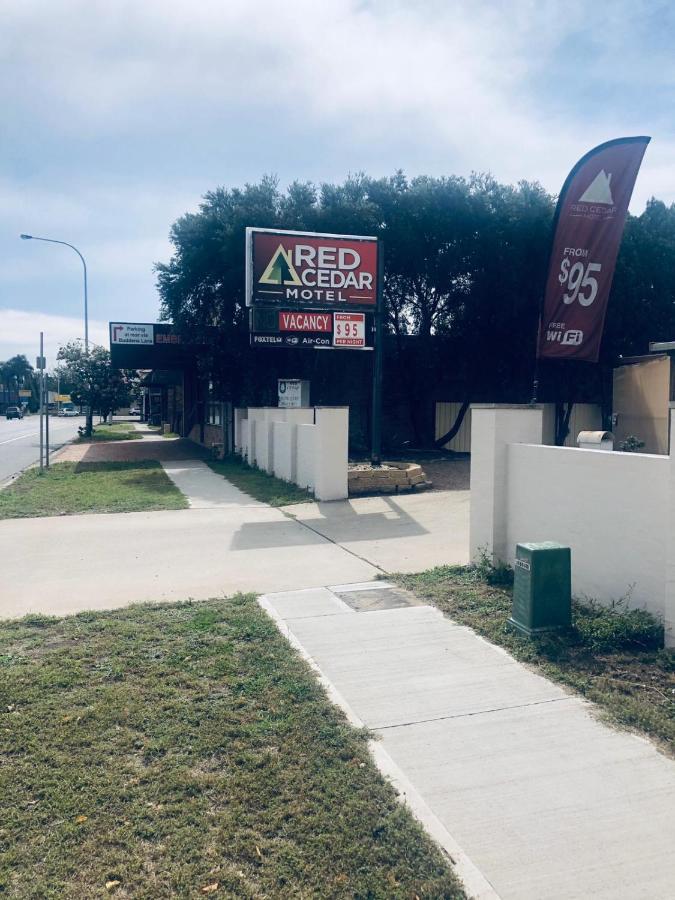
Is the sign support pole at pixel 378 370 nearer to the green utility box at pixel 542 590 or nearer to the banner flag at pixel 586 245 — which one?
the banner flag at pixel 586 245

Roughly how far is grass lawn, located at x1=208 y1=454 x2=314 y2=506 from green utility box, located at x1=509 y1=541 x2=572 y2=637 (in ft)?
25.1

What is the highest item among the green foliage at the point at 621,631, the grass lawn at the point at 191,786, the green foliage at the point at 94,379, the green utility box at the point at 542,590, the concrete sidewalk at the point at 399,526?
the green foliage at the point at 94,379

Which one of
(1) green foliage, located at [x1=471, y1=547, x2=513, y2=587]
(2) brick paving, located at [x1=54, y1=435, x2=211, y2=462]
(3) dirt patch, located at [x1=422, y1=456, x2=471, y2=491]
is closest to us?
(1) green foliage, located at [x1=471, y1=547, x2=513, y2=587]

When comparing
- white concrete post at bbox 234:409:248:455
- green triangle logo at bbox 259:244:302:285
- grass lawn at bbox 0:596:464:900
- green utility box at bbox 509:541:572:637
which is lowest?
grass lawn at bbox 0:596:464:900

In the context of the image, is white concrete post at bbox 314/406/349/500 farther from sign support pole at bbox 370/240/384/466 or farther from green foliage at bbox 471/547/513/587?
green foliage at bbox 471/547/513/587

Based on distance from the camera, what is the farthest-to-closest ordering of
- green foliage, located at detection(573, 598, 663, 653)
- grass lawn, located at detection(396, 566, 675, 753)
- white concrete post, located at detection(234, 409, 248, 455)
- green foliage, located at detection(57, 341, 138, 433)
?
green foliage, located at detection(57, 341, 138, 433) < white concrete post, located at detection(234, 409, 248, 455) < green foliage, located at detection(573, 598, 663, 653) < grass lawn, located at detection(396, 566, 675, 753)

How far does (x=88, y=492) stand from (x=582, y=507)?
35.9 feet

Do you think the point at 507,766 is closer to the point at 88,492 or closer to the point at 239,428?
the point at 88,492

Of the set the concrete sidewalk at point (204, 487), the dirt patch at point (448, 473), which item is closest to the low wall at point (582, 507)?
the concrete sidewalk at point (204, 487)

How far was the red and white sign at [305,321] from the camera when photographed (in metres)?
16.1

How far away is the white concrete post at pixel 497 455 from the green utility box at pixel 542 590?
5.46 ft

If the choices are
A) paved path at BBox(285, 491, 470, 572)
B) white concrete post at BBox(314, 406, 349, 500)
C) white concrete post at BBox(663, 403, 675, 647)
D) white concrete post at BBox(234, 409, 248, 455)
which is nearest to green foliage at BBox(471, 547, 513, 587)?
paved path at BBox(285, 491, 470, 572)

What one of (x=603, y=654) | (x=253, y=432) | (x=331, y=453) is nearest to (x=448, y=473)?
(x=331, y=453)

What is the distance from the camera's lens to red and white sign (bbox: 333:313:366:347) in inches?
644
